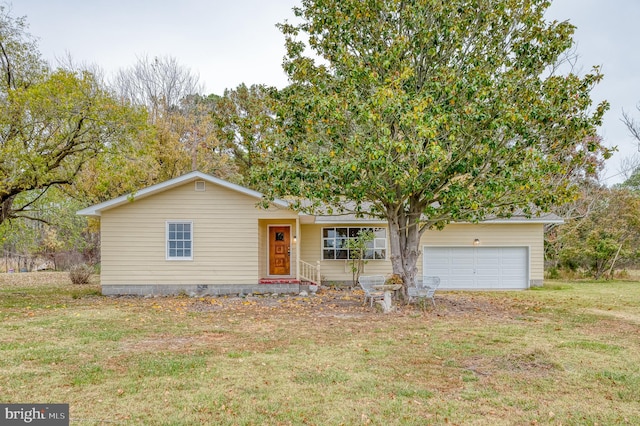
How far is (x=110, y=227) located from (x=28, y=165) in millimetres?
3207

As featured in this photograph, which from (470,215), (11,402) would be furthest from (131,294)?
(470,215)

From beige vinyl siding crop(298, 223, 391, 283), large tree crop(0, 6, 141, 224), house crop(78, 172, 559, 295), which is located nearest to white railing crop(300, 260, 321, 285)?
house crop(78, 172, 559, 295)

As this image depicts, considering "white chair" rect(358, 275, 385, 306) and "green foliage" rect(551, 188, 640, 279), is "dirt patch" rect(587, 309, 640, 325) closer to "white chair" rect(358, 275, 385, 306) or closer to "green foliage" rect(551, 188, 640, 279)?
"white chair" rect(358, 275, 385, 306)

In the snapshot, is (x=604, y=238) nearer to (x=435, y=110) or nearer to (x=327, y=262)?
(x=327, y=262)

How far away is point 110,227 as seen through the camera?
1354 centimetres

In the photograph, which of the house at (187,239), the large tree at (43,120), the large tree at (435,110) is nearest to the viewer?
the large tree at (435,110)

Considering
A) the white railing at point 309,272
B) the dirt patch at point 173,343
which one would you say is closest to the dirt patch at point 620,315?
the white railing at point 309,272

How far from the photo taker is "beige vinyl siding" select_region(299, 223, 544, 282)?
16.1m

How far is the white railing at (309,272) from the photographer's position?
1448 centimetres

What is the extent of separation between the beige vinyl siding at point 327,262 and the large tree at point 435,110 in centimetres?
497

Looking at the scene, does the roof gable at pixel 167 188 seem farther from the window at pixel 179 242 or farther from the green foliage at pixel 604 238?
the green foliage at pixel 604 238

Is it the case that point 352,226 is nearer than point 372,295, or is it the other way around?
point 372,295

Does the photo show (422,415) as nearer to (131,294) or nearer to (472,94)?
(472,94)

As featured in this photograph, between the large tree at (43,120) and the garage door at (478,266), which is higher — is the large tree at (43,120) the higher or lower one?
the higher one
